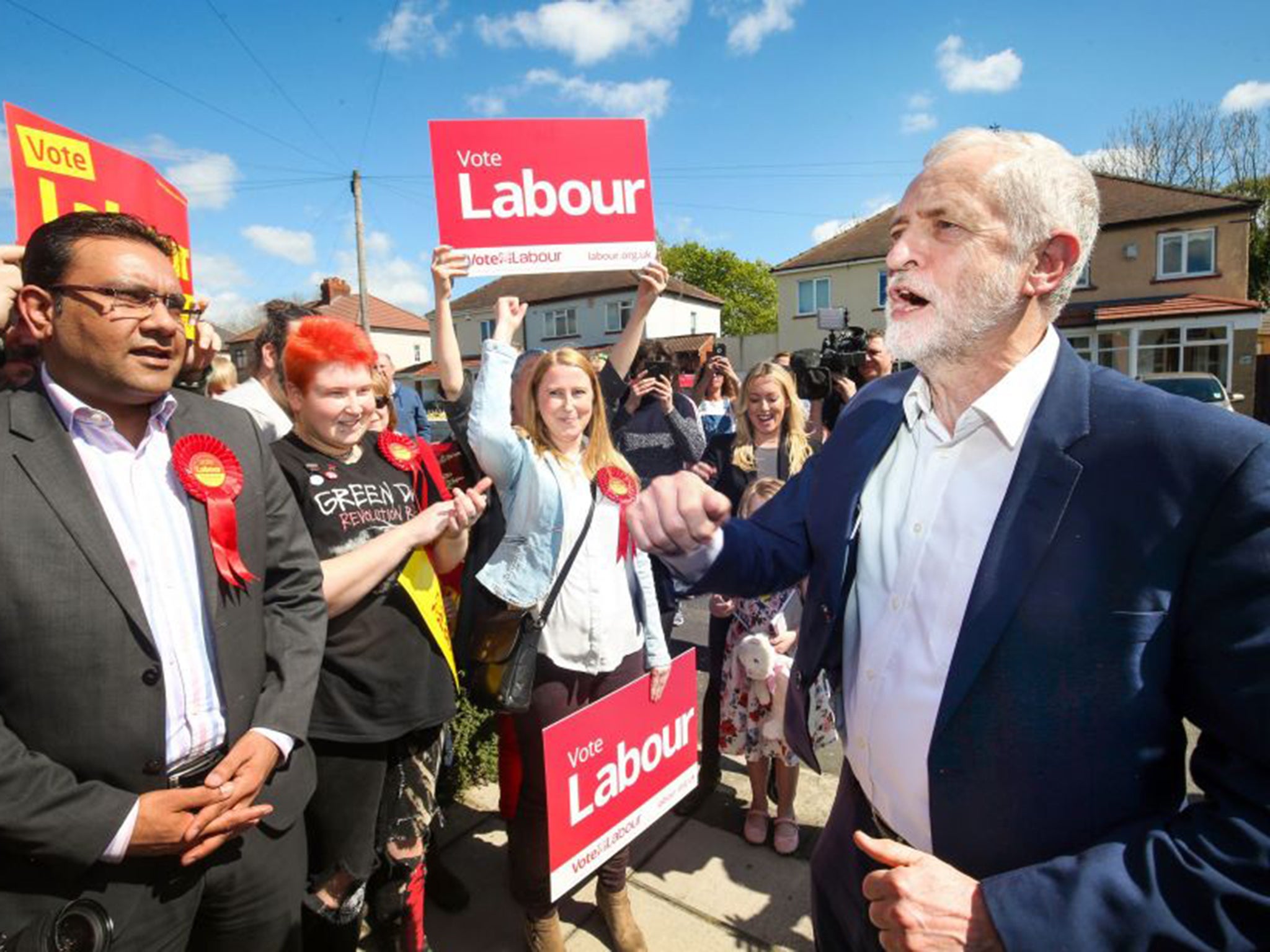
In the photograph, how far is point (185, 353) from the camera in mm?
1740

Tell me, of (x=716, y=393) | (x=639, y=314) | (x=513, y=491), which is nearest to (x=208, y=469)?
(x=513, y=491)

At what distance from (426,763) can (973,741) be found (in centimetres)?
177

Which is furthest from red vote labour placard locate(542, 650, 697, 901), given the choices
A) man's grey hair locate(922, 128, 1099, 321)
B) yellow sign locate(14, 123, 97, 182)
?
yellow sign locate(14, 123, 97, 182)

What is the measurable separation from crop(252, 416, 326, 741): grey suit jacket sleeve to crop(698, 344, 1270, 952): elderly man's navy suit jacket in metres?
1.49

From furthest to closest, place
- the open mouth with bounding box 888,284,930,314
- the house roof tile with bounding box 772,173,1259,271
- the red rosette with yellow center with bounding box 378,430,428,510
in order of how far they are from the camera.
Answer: the house roof tile with bounding box 772,173,1259,271 < the red rosette with yellow center with bounding box 378,430,428,510 < the open mouth with bounding box 888,284,930,314

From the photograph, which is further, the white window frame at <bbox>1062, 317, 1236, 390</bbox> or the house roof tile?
the house roof tile

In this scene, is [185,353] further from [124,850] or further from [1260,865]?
[1260,865]

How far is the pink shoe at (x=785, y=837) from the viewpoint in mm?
2965

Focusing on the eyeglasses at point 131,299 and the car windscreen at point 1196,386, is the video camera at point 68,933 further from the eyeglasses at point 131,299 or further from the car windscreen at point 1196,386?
the car windscreen at point 1196,386

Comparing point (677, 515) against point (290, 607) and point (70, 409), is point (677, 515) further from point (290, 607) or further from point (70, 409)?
point (70, 409)

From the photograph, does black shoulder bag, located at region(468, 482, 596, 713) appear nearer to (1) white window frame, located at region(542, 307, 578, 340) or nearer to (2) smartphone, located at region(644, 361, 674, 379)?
(2) smartphone, located at region(644, 361, 674, 379)

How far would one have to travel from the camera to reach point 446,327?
9.37 feet

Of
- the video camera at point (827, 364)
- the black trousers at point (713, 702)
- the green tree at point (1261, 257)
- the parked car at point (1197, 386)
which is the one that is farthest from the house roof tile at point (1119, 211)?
the black trousers at point (713, 702)

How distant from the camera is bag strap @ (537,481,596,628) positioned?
2471mm
